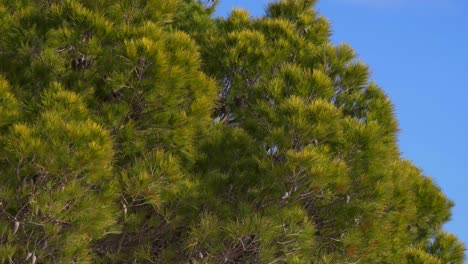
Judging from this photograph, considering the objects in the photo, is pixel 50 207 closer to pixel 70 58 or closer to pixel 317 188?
pixel 70 58

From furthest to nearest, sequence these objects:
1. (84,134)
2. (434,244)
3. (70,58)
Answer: (434,244) → (70,58) → (84,134)

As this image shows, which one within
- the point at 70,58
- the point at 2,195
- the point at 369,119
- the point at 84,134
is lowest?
the point at 2,195

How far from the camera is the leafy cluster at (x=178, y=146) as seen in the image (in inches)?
335

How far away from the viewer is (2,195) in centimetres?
855

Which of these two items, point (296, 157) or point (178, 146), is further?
point (178, 146)

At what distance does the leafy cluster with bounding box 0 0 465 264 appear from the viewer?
27.9 feet

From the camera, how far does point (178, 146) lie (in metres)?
9.58

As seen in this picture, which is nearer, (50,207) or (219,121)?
(50,207)

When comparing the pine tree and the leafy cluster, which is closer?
the leafy cluster

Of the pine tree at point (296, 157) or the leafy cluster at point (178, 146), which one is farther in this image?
the pine tree at point (296, 157)

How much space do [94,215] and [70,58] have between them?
1.90m

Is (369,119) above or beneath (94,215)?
above

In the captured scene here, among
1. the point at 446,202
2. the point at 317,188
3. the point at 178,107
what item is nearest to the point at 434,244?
the point at 446,202

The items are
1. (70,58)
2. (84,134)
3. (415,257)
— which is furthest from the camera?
(415,257)
